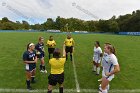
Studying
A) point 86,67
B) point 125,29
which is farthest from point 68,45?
point 125,29

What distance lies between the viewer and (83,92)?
42.8ft

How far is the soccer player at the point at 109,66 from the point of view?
9852 mm

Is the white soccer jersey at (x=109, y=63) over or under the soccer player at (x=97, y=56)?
over

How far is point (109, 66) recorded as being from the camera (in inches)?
400

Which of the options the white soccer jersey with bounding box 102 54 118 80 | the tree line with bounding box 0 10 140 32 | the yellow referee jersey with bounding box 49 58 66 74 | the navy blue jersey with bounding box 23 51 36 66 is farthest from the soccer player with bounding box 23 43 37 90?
the tree line with bounding box 0 10 140 32

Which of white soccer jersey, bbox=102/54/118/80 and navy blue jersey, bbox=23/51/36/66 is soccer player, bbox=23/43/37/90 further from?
white soccer jersey, bbox=102/54/118/80

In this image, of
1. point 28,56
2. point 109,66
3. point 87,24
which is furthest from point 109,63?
point 87,24

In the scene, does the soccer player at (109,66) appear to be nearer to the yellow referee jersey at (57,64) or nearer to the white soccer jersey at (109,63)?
the white soccer jersey at (109,63)

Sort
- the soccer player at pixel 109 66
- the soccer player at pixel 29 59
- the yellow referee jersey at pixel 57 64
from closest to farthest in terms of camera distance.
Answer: the soccer player at pixel 109 66
the yellow referee jersey at pixel 57 64
the soccer player at pixel 29 59

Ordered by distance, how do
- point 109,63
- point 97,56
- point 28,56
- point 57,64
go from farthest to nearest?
Answer: point 97,56
point 28,56
point 57,64
point 109,63

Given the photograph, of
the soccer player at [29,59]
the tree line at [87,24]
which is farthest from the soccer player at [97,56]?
the tree line at [87,24]

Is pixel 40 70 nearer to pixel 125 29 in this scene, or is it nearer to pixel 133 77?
pixel 133 77

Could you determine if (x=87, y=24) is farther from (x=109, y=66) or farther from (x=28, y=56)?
(x=109, y=66)

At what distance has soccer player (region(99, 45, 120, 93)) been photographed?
9852mm
